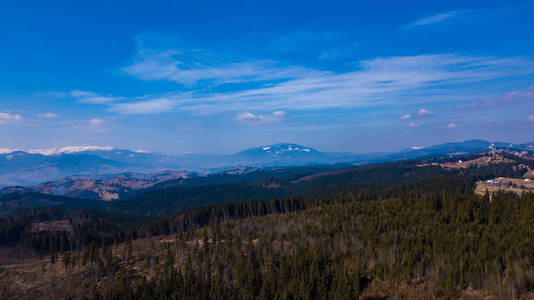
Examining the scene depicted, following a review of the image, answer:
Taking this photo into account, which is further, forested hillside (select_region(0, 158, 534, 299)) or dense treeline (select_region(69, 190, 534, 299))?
forested hillside (select_region(0, 158, 534, 299))

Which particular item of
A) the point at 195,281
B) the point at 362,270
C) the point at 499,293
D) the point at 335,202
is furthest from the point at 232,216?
the point at 499,293

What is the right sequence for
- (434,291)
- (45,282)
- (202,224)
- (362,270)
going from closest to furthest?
(434,291), (362,270), (45,282), (202,224)

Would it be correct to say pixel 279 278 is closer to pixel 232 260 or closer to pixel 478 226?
pixel 232 260

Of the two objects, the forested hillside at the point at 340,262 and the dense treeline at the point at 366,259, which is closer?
the dense treeline at the point at 366,259

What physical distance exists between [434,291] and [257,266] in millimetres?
43871

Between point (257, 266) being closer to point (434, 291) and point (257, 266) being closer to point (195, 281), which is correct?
point (195, 281)

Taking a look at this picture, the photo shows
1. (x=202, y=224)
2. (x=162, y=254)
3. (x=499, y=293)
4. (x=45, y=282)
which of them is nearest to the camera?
(x=499, y=293)

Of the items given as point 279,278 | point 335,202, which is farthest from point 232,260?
point 335,202

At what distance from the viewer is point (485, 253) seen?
61094 mm

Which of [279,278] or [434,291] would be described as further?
[279,278]

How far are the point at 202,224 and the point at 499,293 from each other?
5535 inches

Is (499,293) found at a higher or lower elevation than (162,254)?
higher

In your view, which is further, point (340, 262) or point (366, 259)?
point (366, 259)

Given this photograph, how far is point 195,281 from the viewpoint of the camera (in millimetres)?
73688
